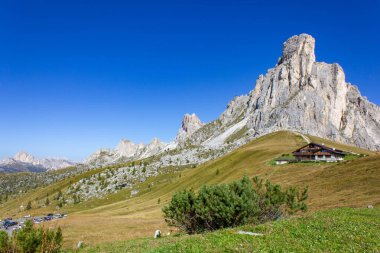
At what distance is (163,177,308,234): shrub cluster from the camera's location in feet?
114

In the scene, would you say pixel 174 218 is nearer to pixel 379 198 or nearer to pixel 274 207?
pixel 274 207

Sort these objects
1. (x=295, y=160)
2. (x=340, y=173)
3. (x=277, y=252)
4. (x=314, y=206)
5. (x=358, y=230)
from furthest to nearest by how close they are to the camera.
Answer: (x=295, y=160)
(x=340, y=173)
(x=314, y=206)
(x=358, y=230)
(x=277, y=252)

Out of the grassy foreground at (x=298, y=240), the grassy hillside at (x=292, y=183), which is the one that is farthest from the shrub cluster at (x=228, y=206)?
the grassy hillside at (x=292, y=183)

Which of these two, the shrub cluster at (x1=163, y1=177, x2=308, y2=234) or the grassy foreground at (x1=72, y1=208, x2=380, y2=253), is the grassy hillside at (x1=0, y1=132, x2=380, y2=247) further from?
the grassy foreground at (x1=72, y1=208, x2=380, y2=253)

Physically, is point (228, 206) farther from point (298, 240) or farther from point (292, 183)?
point (292, 183)

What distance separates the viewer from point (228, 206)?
3488 centimetres

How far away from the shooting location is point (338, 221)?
1053 inches

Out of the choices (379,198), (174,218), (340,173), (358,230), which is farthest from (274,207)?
(340,173)

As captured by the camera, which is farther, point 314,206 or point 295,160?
point 295,160

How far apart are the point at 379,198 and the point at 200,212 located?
2829cm

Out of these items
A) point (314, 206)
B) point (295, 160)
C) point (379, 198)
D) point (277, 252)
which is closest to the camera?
point (277, 252)

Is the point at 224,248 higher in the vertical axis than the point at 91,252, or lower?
higher

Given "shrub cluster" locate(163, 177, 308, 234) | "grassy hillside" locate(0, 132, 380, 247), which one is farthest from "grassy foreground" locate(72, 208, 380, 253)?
"grassy hillside" locate(0, 132, 380, 247)

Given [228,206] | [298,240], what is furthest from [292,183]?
[298,240]
